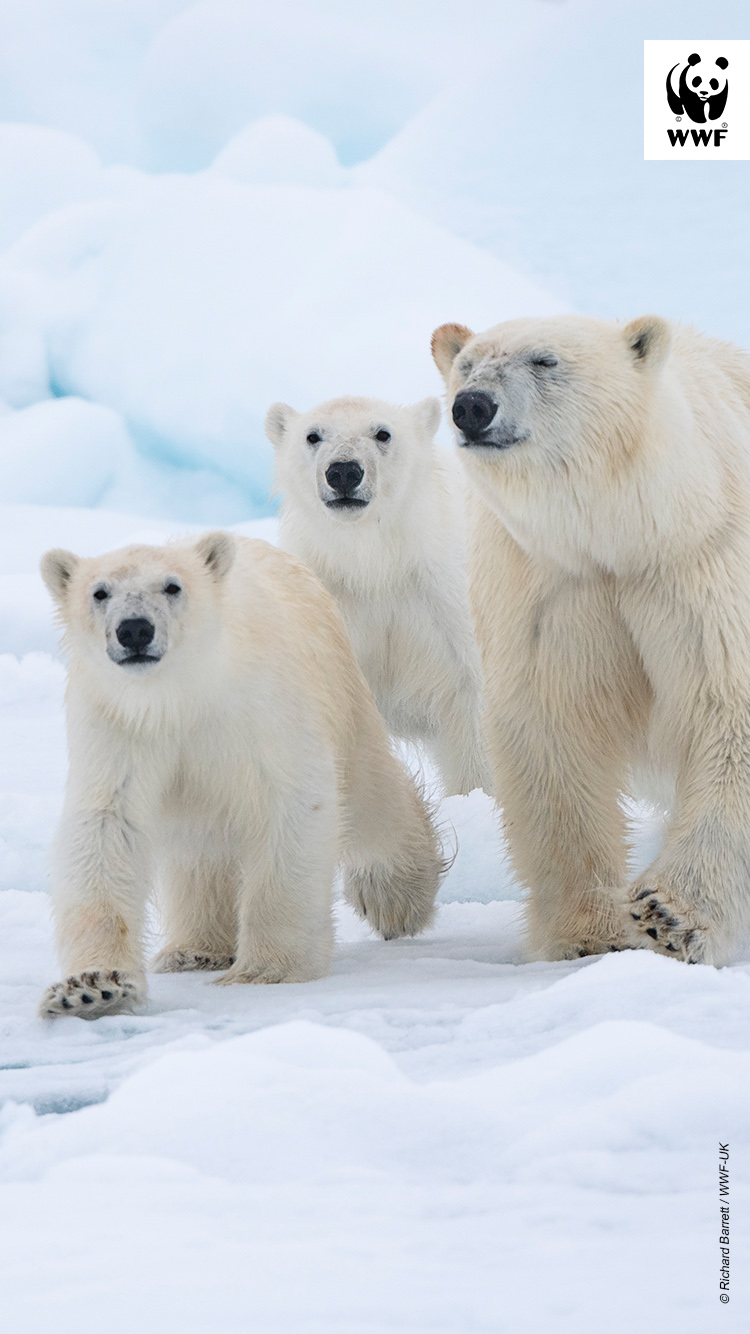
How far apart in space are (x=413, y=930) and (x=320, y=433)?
167 centimetres

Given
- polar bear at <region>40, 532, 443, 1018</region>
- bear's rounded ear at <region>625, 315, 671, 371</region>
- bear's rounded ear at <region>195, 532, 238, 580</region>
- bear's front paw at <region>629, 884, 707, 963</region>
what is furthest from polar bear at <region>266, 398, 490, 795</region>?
bear's front paw at <region>629, 884, 707, 963</region>

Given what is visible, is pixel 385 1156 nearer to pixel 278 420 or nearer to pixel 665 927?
pixel 665 927

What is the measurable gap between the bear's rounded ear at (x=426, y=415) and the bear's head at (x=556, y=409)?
1.95 m

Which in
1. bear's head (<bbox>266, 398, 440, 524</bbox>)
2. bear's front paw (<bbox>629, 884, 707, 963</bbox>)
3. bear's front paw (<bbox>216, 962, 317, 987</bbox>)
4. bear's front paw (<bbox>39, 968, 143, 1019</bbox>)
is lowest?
bear's front paw (<bbox>39, 968, 143, 1019</bbox>)

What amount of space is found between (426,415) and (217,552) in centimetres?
199

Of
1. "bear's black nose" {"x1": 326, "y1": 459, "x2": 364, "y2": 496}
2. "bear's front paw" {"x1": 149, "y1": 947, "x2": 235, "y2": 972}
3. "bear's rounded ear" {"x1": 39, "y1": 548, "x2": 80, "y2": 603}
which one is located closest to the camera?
"bear's rounded ear" {"x1": 39, "y1": 548, "x2": 80, "y2": 603}

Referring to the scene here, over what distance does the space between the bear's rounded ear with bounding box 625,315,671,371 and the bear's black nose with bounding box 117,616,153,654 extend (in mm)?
1155

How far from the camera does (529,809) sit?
3.47 m

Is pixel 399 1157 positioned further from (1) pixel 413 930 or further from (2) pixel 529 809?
(1) pixel 413 930

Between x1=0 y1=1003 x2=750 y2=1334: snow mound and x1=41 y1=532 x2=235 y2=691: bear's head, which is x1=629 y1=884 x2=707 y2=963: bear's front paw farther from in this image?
x1=41 y1=532 x2=235 y2=691: bear's head

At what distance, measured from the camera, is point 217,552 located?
325 centimetres

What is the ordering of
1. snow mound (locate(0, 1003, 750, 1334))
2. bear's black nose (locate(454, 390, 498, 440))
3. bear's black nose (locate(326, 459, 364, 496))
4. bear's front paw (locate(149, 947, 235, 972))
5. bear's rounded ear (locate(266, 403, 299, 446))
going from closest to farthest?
snow mound (locate(0, 1003, 750, 1334))
bear's black nose (locate(454, 390, 498, 440))
bear's front paw (locate(149, 947, 235, 972))
bear's black nose (locate(326, 459, 364, 496))
bear's rounded ear (locate(266, 403, 299, 446))

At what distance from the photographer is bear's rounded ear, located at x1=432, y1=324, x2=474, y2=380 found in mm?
3291

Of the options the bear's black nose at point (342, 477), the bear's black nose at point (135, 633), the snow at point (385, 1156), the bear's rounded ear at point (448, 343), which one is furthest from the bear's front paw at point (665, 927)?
the bear's black nose at point (342, 477)
